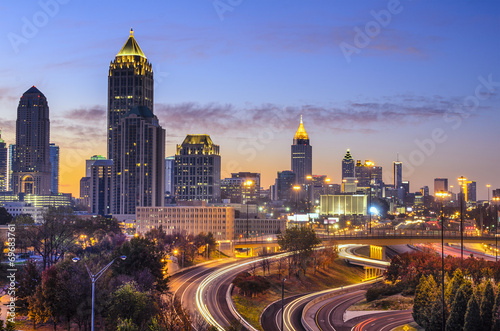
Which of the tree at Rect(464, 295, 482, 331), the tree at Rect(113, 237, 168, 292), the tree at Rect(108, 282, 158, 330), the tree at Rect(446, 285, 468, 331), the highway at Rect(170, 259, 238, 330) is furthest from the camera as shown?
the tree at Rect(113, 237, 168, 292)

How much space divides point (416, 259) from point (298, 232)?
95.8 ft

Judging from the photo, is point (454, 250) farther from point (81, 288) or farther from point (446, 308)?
point (81, 288)

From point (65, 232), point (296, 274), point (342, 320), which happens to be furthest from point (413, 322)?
point (65, 232)

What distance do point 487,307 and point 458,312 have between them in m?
3.09

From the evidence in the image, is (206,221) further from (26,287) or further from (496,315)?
(496,315)

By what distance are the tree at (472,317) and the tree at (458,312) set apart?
5.79 ft

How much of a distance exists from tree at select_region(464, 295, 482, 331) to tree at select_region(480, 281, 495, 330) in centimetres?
49

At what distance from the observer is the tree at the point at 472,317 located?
193ft

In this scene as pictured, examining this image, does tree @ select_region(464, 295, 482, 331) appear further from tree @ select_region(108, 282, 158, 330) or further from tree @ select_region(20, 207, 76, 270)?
tree @ select_region(20, 207, 76, 270)

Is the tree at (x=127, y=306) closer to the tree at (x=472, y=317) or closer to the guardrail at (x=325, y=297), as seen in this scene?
the guardrail at (x=325, y=297)

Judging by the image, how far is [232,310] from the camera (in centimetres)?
7706

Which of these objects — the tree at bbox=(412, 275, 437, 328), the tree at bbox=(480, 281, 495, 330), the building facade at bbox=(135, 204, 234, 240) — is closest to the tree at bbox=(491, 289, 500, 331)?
the tree at bbox=(480, 281, 495, 330)

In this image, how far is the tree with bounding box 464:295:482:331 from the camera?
193 feet

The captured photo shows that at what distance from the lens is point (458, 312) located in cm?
6134
